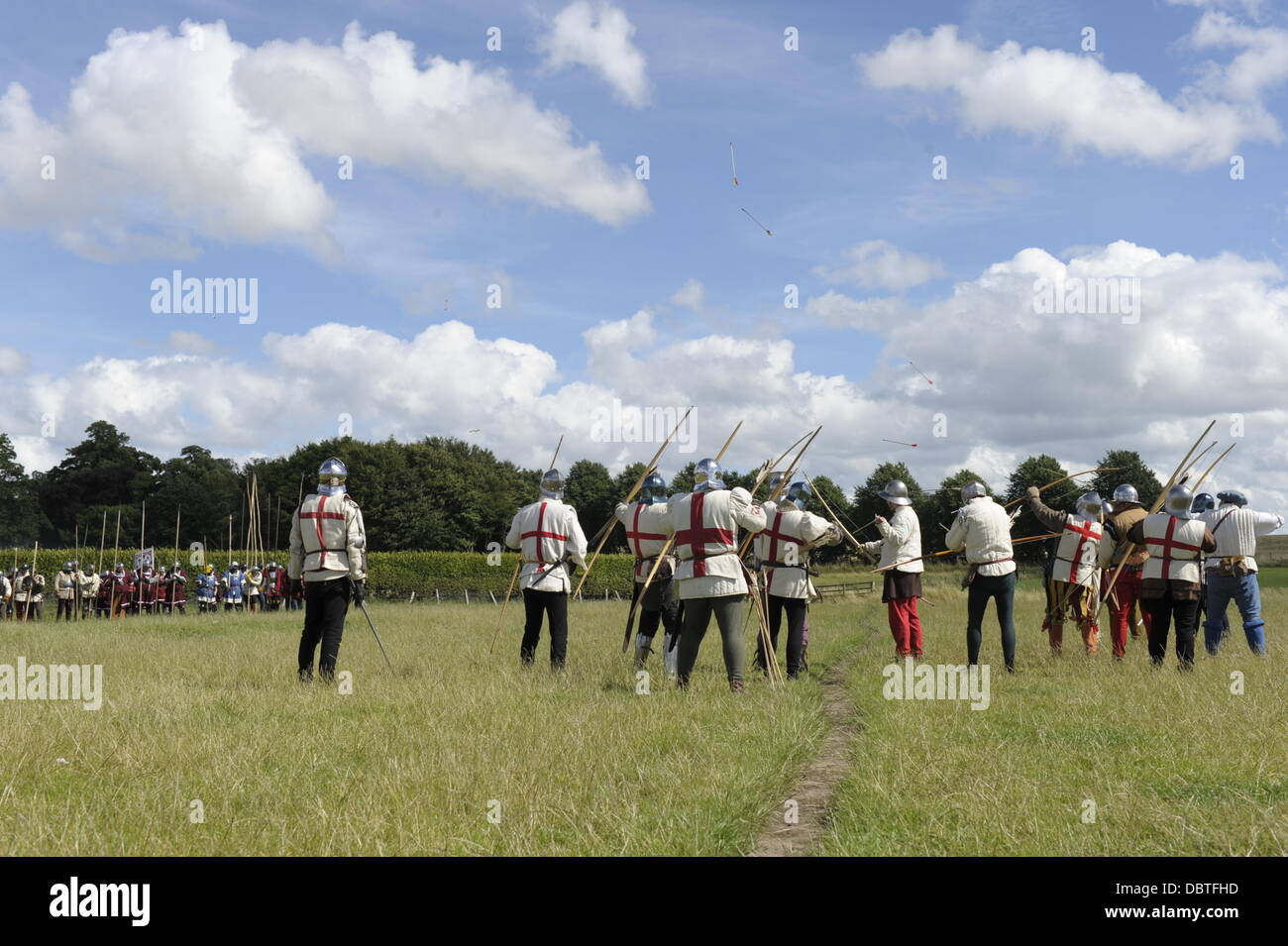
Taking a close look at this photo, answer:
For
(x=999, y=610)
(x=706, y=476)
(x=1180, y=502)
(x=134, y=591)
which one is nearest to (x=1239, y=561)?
(x=1180, y=502)

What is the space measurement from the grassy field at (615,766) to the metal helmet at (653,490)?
2149 millimetres

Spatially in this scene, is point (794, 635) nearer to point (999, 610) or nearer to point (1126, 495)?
point (999, 610)

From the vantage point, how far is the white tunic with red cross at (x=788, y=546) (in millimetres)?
10630

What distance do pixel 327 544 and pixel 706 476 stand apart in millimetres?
3756

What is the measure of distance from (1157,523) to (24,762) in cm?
1028

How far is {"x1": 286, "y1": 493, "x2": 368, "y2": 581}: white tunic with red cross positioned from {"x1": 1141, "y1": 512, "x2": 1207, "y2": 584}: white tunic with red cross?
811 centimetres

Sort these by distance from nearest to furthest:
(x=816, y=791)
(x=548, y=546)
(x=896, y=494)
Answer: (x=816, y=791)
(x=548, y=546)
(x=896, y=494)

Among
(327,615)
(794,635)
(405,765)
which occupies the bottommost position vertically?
(405,765)

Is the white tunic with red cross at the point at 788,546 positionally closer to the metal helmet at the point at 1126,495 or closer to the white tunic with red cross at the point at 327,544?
the white tunic with red cross at the point at 327,544

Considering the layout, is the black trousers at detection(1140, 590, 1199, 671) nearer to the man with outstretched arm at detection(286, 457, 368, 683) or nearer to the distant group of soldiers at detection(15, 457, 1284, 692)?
the distant group of soldiers at detection(15, 457, 1284, 692)

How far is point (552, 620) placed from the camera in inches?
419
